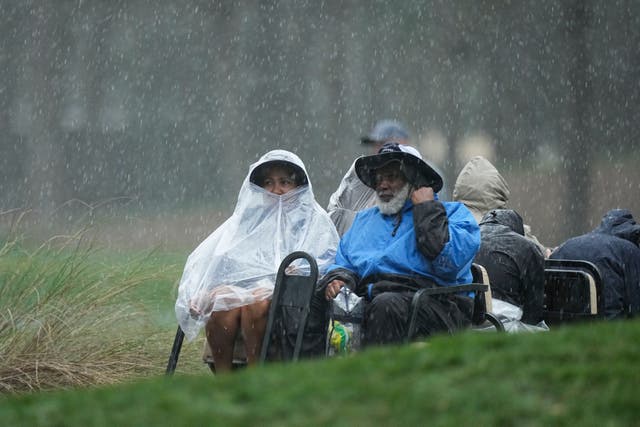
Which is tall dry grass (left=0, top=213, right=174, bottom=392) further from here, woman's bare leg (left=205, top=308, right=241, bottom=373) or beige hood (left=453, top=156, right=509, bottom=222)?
beige hood (left=453, top=156, right=509, bottom=222)

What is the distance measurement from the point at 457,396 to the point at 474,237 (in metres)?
2.55

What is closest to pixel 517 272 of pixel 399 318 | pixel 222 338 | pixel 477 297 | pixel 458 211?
pixel 477 297

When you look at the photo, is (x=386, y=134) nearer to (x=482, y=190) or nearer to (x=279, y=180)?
(x=482, y=190)

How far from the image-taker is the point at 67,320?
639cm

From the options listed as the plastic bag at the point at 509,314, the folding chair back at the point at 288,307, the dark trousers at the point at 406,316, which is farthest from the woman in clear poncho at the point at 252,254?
the plastic bag at the point at 509,314

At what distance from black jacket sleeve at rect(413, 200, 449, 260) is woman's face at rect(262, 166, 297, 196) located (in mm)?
1068

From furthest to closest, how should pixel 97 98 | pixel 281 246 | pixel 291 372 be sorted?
pixel 97 98 → pixel 281 246 → pixel 291 372

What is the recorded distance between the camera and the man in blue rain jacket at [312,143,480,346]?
5320mm

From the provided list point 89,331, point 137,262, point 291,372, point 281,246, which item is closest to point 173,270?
point 137,262

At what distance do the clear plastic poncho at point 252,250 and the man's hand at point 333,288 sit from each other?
0.40 m

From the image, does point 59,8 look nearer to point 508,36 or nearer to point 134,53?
point 134,53

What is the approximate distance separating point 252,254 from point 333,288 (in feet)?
2.51

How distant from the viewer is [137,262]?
24.2 feet

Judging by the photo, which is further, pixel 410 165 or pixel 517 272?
pixel 517 272
